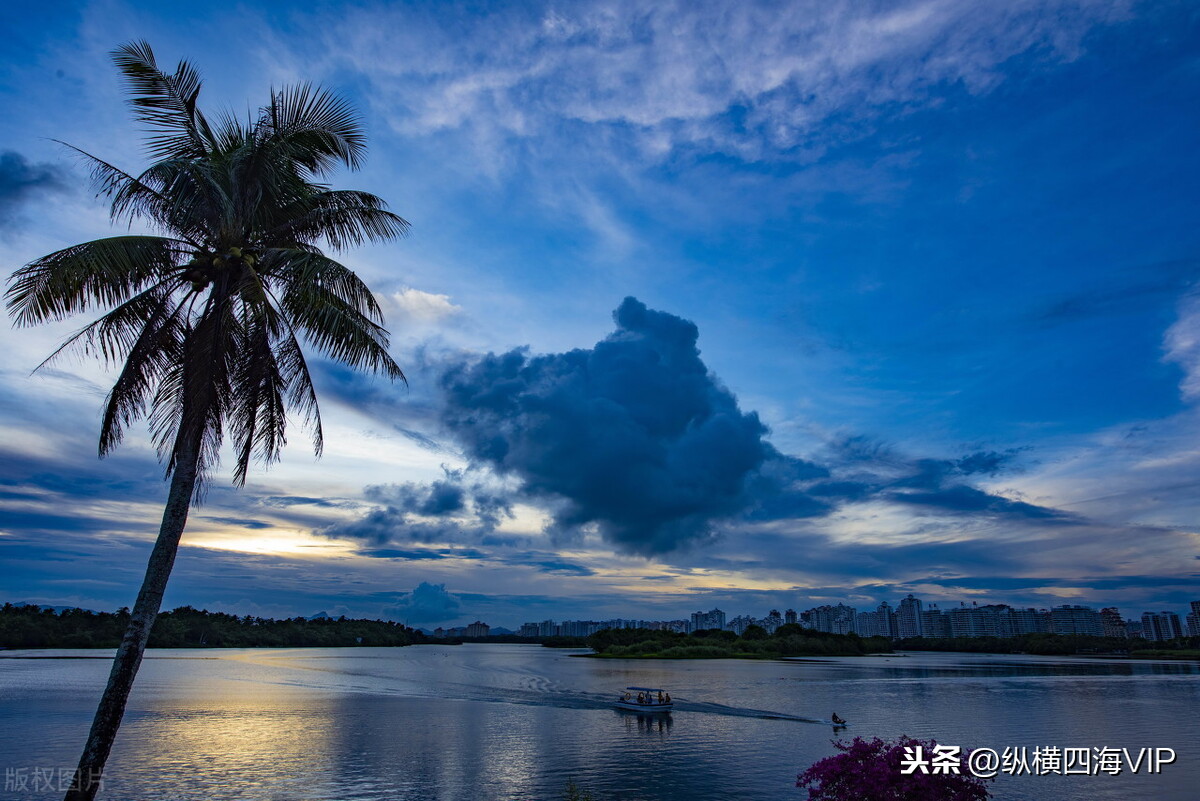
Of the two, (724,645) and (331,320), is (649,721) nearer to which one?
(331,320)

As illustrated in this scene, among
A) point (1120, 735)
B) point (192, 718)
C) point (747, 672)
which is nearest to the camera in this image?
point (1120, 735)

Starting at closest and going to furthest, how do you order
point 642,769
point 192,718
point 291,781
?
point 291,781 → point 642,769 → point 192,718

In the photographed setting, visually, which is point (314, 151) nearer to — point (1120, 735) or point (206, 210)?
point (206, 210)

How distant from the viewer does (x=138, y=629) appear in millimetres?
13406

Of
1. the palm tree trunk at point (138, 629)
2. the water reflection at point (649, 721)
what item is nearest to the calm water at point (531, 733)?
the water reflection at point (649, 721)

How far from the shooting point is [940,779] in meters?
12.4

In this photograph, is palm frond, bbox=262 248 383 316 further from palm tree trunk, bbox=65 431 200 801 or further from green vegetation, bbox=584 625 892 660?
green vegetation, bbox=584 625 892 660

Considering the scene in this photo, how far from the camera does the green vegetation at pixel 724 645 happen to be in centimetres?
17238

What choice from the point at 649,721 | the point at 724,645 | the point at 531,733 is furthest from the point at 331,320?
the point at 724,645

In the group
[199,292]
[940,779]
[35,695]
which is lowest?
Result: [35,695]

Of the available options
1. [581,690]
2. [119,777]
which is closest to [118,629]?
[581,690]

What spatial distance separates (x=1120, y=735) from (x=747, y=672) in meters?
73.4

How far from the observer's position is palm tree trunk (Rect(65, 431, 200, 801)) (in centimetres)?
1234

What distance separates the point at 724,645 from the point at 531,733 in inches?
5665
